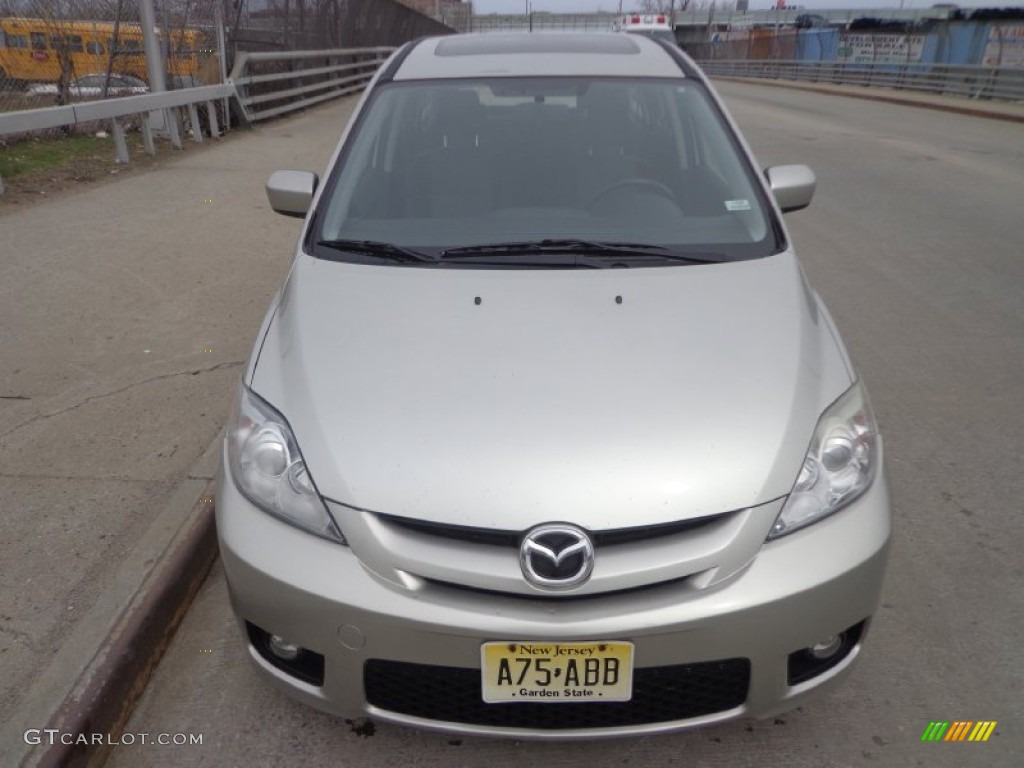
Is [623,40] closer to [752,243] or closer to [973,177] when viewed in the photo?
[752,243]

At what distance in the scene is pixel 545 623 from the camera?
193 cm

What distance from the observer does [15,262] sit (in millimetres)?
6258

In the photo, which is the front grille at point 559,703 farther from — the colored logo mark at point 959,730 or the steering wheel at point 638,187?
the steering wheel at point 638,187

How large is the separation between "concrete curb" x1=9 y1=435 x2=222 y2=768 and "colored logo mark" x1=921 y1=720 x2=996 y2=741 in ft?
7.43

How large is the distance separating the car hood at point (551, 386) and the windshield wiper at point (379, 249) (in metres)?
0.08

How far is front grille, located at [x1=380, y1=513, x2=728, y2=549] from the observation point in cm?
197

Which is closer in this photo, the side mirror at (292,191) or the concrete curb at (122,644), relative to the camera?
the concrete curb at (122,644)

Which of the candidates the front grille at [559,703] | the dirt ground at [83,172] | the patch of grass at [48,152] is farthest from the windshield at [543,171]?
the patch of grass at [48,152]

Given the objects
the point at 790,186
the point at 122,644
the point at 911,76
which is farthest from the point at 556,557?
the point at 911,76

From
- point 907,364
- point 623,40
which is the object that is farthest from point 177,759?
point 907,364

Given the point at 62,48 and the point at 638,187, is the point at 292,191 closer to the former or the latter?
the point at 638,187

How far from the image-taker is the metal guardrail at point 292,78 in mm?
14188

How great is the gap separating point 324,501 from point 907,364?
4006 millimetres

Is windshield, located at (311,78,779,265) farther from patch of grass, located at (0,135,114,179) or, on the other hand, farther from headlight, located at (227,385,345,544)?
patch of grass, located at (0,135,114,179)
